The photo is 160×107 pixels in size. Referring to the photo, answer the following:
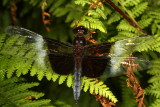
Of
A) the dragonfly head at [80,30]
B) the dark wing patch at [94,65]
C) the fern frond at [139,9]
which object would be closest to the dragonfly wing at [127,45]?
the dark wing patch at [94,65]

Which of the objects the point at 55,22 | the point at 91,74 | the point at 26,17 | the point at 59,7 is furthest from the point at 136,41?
the point at 26,17

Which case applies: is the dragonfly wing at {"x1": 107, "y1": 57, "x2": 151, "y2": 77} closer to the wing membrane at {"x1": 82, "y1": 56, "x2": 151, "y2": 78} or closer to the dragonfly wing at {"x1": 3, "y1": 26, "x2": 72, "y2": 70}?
the wing membrane at {"x1": 82, "y1": 56, "x2": 151, "y2": 78}

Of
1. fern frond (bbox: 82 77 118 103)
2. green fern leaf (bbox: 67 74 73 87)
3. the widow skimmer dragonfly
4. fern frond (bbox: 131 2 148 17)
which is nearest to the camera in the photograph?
fern frond (bbox: 82 77 118 103)

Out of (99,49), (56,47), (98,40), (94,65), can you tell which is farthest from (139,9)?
(56,47)

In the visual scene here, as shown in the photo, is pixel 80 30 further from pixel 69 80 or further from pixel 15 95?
pixel 15 95

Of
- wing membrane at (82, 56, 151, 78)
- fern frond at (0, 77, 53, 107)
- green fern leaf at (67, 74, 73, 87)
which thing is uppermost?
wing membrane at (82, 56, 151, 78)

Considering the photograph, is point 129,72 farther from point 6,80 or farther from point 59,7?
point 59,7

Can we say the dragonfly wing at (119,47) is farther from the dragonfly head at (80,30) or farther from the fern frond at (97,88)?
the fern frond at (97,88)

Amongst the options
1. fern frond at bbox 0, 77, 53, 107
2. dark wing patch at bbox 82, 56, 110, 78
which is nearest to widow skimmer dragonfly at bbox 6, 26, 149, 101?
dark wing patch at bbox 82, 56, 110, 78
